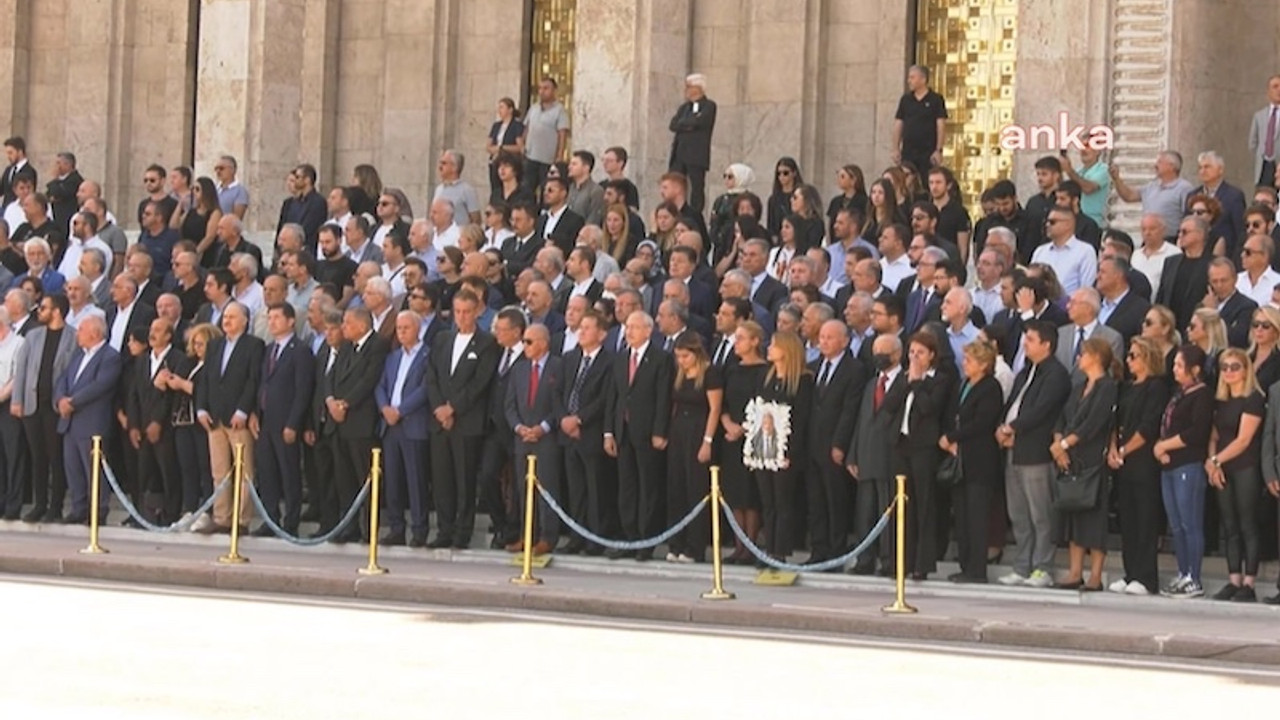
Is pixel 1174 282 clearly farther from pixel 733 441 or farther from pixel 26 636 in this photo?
pixel 26 636

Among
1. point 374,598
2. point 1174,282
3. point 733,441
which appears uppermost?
point 1174,282

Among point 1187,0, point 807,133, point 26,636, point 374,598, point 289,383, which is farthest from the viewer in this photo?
point 807,133

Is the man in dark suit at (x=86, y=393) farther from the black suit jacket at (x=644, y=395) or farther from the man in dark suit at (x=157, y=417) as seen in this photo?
the black suit jacket at (x=644, y=395)

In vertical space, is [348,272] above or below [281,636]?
above

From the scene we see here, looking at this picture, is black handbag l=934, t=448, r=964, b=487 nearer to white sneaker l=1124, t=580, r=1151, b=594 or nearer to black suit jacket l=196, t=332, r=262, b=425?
white sneaker l=1124, t=580, r=1151, b=594

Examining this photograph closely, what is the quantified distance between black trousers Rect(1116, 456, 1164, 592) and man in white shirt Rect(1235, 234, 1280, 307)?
66.4 inches

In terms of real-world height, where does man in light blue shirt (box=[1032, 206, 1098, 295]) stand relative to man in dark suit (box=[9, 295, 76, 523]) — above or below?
above

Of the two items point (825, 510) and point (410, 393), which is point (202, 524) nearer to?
point (410, 393)

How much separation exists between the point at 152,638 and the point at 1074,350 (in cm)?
776

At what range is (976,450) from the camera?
19828 mm

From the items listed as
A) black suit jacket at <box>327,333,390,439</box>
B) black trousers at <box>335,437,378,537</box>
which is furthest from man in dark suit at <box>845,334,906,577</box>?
black trousers at <box>335,437,378,537</box>

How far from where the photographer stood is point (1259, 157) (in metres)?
23.5

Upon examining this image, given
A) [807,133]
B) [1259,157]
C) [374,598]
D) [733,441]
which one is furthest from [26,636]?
[807,133]

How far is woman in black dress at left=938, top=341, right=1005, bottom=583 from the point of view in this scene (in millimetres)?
19672
